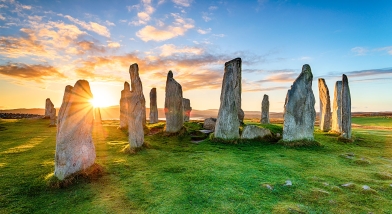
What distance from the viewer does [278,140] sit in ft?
57.3

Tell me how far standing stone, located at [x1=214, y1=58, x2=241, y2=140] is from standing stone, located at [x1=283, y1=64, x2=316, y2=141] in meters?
3.52

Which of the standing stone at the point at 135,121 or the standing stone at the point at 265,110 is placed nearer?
the standing stone at the point at 135,121

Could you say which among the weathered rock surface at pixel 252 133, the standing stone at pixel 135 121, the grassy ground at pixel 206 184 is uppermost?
the standing stone at pixel 135 121

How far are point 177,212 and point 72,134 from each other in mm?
5251

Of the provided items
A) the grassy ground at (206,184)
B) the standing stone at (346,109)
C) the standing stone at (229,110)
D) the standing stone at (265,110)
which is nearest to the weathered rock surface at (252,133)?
the standing stone at (229,110)

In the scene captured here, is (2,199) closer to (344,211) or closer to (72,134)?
(72,134)

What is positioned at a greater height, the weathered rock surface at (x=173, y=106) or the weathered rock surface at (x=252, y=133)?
the weathered rock surface at (x=173, y=106)

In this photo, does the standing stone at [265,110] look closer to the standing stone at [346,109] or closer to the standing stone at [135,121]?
the standing stone at [346,109]

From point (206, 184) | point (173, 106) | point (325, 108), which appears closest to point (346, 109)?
point (325, 108)

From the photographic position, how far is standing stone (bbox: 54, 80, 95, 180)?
28.3ft

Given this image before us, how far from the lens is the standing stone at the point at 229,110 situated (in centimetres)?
1691

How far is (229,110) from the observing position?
55.5ft

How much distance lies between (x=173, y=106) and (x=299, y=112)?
1031cm

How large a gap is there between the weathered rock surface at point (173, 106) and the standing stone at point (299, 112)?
8.83 m
